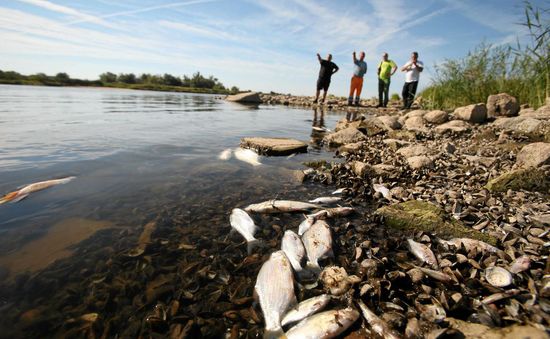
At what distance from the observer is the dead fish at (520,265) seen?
216cm

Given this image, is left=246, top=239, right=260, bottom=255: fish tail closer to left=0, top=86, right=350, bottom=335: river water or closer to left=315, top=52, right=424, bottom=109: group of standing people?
left=0, top=86, right=350, bottom=335: river water

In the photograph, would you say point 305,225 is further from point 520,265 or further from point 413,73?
point 413,73

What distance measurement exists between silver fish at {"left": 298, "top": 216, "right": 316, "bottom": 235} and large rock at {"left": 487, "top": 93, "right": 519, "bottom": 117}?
31.0 feet

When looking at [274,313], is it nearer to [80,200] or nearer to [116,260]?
[116,260]

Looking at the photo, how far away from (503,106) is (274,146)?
8.12 meters

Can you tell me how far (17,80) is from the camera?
40688 millimetres

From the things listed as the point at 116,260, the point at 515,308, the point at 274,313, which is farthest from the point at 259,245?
the point at 515,308

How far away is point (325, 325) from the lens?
1734 millimetres

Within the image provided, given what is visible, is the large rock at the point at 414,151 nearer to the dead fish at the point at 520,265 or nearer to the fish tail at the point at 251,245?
the dead fish at the point at 520,265

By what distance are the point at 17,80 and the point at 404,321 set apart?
5838 cm

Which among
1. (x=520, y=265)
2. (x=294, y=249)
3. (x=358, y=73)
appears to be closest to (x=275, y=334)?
(x=294, y=249)

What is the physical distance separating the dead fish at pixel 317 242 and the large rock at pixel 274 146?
3.66 meters

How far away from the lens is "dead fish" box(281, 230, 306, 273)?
2.43 metres

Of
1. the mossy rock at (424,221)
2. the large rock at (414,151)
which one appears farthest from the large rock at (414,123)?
the mossy rock at (424,221)
